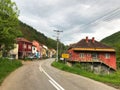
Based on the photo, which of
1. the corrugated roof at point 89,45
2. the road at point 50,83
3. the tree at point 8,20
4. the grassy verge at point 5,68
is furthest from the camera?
the corrugated roof at point 89,45

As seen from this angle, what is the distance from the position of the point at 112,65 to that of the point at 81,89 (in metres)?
56.2

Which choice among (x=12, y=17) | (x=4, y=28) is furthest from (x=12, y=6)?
(x=4, y=28)

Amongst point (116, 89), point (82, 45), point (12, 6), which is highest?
point (12, 6)

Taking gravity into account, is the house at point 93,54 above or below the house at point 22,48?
below

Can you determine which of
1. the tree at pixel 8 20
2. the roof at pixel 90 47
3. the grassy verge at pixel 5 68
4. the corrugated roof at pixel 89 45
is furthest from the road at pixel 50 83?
the corrugated roof at pixel 89 45

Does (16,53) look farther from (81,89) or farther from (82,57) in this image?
(81,89)

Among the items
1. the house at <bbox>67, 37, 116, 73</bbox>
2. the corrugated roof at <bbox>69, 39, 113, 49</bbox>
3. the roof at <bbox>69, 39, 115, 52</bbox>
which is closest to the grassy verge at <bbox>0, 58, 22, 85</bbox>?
the house at <bbox>67, 37, 116, 73</bbox>

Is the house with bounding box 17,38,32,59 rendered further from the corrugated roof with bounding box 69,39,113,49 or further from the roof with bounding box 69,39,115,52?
the roof with bounding box 69,39,115,52

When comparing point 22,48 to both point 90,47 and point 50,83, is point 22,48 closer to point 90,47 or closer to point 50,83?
point 90,47

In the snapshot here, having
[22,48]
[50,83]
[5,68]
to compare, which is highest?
[22,48]

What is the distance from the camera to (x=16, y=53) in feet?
318

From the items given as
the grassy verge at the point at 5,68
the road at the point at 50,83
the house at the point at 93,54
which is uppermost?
the house at the point at 93,54

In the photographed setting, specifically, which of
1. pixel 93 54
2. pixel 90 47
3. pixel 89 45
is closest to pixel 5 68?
pixel 93 54

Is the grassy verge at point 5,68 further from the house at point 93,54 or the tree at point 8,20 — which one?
the house at point 93,54
